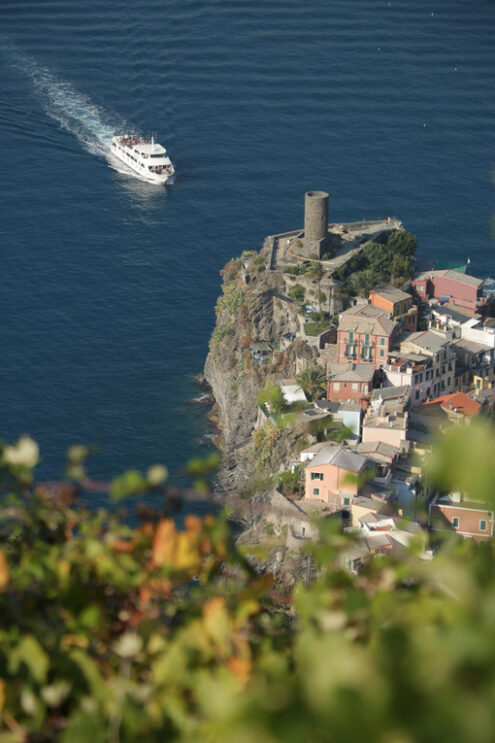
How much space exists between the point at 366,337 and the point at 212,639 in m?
46.7

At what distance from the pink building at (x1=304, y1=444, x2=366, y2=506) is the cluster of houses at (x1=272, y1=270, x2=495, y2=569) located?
0.16ft

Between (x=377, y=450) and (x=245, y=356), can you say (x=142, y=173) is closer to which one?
(x=245, y=356)

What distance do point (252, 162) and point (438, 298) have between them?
→ 40515 mm

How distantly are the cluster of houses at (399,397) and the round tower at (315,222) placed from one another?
5.99 metres

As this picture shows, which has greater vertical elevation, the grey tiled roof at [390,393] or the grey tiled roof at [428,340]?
the grey tiled roof at [428,340]

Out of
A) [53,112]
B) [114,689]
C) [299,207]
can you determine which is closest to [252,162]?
[299,207]

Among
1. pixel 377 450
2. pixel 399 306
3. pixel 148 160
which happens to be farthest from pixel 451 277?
pixel 148 160

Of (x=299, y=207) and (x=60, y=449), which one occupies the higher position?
(x=299, y=207)

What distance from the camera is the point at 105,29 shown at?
125 metres

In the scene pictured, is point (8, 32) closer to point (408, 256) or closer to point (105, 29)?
point (105, 29)

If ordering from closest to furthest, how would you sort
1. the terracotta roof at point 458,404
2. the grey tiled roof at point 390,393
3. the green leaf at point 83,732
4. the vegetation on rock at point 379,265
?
the green leaf at point 83,732 → the terracotta roof at point 458,404 → the grey tiled roof at point 390,393 → the vegetation on rock at point 379,265

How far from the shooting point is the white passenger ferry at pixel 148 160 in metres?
93.2

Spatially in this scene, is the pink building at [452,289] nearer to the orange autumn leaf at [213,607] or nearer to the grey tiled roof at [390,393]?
the grey tiled roof at [390,393]

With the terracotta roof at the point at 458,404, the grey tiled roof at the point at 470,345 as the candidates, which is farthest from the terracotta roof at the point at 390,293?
the terracotta roof at the point at 458,404
